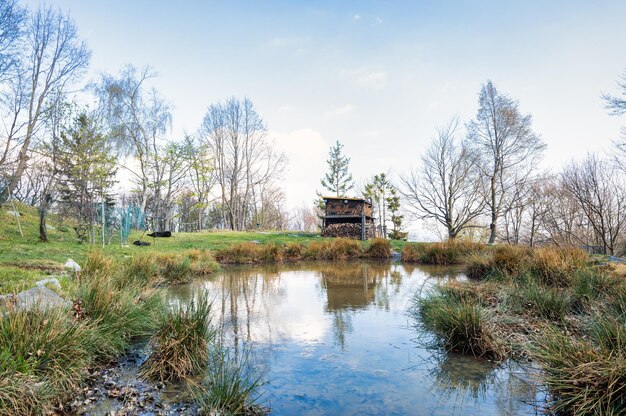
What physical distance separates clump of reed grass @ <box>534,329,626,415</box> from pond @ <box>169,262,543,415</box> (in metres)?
0.34

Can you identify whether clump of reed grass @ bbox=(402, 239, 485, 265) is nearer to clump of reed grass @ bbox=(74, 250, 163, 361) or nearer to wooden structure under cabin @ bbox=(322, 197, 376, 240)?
wooden structure under cabin @ bbox=(322, 197, 376, 240)

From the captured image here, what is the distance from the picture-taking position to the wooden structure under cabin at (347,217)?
26.2m

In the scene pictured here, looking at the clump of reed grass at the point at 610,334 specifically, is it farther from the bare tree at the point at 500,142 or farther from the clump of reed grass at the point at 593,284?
the bare tree at the point at 500,142

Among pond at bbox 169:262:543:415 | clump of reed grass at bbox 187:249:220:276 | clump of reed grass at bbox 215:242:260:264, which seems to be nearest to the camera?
pond at bbox 169:262:543:415

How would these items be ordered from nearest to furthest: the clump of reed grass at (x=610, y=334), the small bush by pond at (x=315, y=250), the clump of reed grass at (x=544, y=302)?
the clump of reed grass at (x=610, y=334)
the clump of reed grass at (x=544, y=302)
the small bush by pond at (x=315, y=250)

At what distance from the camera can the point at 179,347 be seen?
3.80 meters

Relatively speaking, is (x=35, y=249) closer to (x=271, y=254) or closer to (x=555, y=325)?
(x=271, y=254)

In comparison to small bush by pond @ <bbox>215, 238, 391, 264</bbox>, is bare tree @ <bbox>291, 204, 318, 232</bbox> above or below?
above

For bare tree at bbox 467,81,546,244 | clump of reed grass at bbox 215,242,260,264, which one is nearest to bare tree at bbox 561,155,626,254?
bare tree at bbox 467,81,546,244

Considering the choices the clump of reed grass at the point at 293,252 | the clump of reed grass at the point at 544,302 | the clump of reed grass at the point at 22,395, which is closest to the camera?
the clump of reed grass at the point at 22,395

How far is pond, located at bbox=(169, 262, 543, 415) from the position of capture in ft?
10.5

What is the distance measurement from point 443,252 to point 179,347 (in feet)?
42.3

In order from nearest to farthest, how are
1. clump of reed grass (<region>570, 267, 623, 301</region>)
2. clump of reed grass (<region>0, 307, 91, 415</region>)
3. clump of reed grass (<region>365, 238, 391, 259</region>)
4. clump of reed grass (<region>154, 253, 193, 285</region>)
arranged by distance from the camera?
1. clump of reed grass (<region>0, 307, 91, 415</region>)
2. clump of reed grass (<region>570, 267, 623, 301</region>)
3. clump of reed grass (<region>154, 253, 193, 285</region>)
4. clump of reed grass (<region>365, 238, 391, 259</region>)

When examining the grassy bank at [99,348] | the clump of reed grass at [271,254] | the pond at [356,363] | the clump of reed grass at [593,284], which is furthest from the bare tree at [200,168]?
the clump of reed grass at [593,284]
